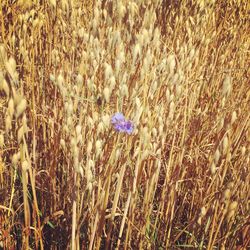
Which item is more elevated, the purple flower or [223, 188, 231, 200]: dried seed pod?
the purple flower

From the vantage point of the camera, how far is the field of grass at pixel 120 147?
2.56 ft

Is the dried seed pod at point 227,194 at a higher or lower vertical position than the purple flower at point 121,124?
lower

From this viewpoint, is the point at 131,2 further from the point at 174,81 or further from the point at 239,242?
the point at 239,242

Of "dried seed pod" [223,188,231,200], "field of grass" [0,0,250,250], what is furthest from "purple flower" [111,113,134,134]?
"dried seed pod" [223,188,231,200]

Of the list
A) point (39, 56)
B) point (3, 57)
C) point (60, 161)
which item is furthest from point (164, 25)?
point (3, 57)

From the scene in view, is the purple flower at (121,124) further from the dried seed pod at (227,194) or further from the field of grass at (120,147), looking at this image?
the dried seed pod at (227,194)

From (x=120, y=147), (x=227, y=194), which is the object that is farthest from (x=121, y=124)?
(x=227, y=194)

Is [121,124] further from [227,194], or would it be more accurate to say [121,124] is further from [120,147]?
[227,194]

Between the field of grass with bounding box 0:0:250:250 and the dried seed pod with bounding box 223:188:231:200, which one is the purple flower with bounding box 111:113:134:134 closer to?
the field of grass with bounding box 0:0:250:250

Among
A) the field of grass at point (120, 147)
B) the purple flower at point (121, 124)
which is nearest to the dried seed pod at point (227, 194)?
the field of grass at point (120, 147)

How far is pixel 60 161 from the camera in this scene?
1289mm

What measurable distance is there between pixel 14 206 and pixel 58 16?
714mm

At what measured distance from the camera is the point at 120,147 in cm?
87

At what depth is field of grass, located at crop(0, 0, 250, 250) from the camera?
30.7 inches
